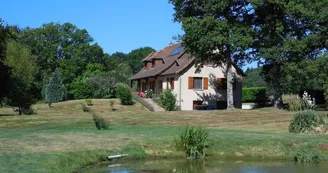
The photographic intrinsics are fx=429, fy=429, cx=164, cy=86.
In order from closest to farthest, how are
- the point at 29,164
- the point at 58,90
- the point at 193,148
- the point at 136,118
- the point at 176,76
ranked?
the point at 29,164 → the point at 193,148 → the point at 136,118 → the point at 176,76 → the point at 58,90

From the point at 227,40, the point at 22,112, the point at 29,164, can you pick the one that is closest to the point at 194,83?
the point at 227,40

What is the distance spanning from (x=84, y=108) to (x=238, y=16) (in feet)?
59.5

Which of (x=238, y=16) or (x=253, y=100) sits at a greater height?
(x=238, y=16)

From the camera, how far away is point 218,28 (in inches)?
1458

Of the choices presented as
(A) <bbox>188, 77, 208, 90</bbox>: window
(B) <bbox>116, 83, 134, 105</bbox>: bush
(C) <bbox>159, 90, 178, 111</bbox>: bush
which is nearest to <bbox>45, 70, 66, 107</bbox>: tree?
(B) <bbox>116, 83, 134, 105</bbox>: bush

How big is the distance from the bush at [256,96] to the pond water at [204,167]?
36.0 meters

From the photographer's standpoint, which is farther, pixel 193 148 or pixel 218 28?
pixel 218 28

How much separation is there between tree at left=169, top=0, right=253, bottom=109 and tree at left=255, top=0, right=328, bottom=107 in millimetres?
1430

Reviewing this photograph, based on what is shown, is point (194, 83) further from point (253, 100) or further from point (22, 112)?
point (22, 112)

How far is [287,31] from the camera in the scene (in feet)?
129

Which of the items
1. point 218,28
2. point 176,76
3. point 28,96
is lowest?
point 28,96

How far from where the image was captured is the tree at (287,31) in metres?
35.9

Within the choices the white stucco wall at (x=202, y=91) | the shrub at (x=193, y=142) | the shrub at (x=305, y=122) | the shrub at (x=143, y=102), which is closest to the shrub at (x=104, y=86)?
the shrub at (x=143, y=102)

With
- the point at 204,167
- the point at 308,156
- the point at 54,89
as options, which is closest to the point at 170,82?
the point at 54,89
